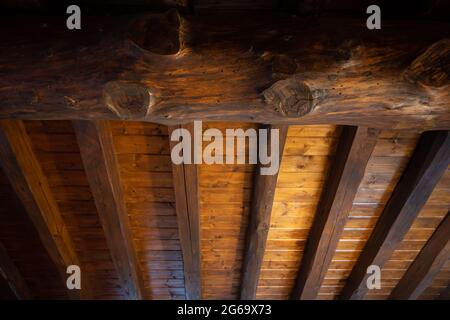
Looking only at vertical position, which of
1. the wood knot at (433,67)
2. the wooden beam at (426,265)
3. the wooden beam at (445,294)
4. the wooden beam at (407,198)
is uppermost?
the wood knot at (433,67)

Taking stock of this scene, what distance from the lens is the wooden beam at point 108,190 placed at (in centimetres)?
167

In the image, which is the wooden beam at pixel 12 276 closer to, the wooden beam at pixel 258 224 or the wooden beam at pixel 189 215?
the wooden beam at pixel 189 215

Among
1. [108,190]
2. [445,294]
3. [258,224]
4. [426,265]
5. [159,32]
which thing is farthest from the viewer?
[445,294]

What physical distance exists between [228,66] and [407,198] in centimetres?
153

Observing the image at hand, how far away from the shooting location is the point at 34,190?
1.95 metres

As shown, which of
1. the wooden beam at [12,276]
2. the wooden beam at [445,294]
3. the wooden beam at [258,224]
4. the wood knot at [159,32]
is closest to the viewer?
the wood knot at [159,32]

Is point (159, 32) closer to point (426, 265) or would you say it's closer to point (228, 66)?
point (228, 66)

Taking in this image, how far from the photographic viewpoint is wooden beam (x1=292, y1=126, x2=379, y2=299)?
175 centimetres

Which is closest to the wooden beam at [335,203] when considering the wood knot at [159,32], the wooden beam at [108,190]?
the wood knot at [159,32]

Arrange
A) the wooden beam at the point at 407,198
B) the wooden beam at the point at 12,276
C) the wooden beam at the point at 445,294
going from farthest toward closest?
1. the wooden beam at the point at 445,294
2. the wooden beam at the point at 12,276
3. the wooden beam at the point at 407,198

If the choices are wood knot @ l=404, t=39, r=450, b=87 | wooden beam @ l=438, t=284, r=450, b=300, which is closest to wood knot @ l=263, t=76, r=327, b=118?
wood knot @ l=404, t=39, r=450, b=87

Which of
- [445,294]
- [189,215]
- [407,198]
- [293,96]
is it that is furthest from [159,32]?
[445,294]
